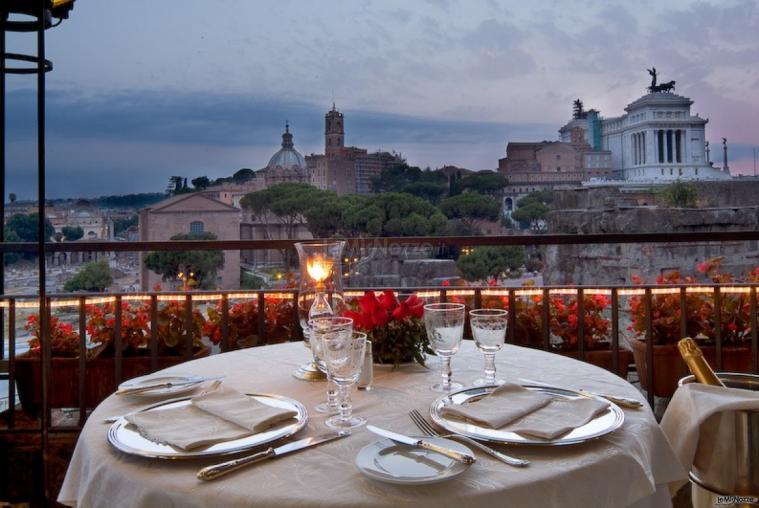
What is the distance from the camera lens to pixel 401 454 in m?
0.75

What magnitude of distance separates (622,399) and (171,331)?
1995mm

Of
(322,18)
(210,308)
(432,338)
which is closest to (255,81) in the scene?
(322,18)

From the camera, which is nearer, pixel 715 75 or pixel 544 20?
pixel 544 20

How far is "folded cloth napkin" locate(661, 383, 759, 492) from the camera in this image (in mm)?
983

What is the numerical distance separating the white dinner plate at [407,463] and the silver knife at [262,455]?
8 cm

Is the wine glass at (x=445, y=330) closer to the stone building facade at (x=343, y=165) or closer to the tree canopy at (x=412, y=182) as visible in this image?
the stone building facade at (x=343, y=165)

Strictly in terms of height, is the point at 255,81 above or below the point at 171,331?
above

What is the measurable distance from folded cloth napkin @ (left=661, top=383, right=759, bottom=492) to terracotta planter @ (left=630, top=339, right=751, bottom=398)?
1.44m

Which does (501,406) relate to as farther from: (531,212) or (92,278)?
(531,212)

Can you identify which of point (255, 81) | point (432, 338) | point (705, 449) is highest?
point (255, 81)

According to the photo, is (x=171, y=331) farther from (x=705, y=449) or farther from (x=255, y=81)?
(x=255, y=81)

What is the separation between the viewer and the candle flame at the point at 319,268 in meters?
1.23

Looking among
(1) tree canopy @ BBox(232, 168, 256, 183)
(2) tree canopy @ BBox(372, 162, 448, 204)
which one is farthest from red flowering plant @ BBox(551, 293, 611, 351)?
(1) tree canopy @ BBox(232, 168, 256, 183)

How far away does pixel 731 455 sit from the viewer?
3.25ft
